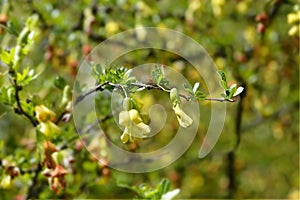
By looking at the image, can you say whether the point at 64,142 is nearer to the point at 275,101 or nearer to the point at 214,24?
the point at 214,24

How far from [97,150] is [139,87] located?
52cm

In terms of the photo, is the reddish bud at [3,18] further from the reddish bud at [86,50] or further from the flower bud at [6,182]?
the flower bud at [6,182]

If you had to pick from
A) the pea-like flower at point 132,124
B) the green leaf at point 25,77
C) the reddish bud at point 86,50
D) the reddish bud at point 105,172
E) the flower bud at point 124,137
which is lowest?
the reddish bud at point 105,172

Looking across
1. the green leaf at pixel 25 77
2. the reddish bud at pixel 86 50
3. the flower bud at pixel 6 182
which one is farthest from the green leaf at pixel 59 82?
the reddish bud at pixel 86 50

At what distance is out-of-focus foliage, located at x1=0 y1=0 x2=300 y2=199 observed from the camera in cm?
135

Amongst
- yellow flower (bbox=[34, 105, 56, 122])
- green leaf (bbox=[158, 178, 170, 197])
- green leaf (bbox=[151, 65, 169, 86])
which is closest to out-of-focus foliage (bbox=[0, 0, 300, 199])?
yellow flower (bbox=[34, 105, 56, 122])

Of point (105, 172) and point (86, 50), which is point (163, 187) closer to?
point (105, 172)

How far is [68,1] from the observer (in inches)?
88.3

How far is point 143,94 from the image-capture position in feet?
6.81

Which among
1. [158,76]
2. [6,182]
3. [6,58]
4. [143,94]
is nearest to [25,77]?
[6,58]

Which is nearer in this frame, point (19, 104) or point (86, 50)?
point (19, 104)

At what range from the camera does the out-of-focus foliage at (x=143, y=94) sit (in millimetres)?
1354

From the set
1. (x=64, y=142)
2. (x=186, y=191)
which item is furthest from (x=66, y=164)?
(x=186, y=191)

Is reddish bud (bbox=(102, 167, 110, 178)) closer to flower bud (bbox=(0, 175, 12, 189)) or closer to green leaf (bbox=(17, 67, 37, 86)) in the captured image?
flower bud (bbox=(0, 175, 12, 189))
